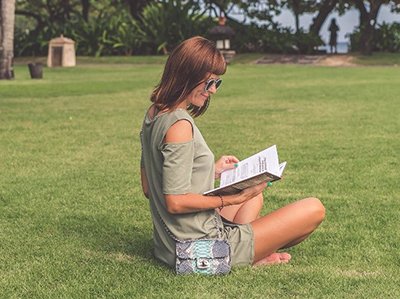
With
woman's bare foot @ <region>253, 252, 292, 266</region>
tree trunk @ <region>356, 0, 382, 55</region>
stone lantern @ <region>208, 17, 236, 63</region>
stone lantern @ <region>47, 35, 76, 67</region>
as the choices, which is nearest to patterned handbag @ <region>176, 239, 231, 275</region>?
woman's bare foot @ <region>253, 252, 292, 266</region>

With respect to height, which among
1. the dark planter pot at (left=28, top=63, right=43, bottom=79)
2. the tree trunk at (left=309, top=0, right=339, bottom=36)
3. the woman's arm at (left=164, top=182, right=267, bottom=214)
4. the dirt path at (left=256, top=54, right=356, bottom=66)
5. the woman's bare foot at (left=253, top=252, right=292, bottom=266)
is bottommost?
the woman's bare foot at (left=253, top=252, right=292, bottom=266)

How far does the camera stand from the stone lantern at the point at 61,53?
32875mm

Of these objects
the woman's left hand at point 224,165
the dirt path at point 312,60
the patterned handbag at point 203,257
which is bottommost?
the patterned handbag at point 203,257

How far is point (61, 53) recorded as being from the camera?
108 ft

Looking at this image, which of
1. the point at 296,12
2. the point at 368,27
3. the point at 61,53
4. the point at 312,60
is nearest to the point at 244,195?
the point at 61,53

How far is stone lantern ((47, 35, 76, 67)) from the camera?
32875 mm

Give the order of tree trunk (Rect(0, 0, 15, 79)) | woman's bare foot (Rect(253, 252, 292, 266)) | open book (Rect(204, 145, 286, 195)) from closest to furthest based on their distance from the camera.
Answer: open book (Rect(204, 145, 286, 195)) → woman's bare foot (Rect(253, 252, 292, 266)) → tree trunk (Rect(0, 0, 15, 79))

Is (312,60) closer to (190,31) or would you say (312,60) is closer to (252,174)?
(190,31)

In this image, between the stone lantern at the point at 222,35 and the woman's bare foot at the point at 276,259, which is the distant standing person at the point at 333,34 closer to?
the stone lantern at the point at 222,35

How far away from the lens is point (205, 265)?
3980 mm

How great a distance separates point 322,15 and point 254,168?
37619mm

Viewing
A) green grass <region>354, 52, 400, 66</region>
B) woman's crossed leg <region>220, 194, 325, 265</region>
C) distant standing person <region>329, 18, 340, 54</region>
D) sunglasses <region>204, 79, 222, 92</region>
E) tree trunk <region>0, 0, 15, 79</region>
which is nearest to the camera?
sunglasses <region>204, 79, 222, 92</region>

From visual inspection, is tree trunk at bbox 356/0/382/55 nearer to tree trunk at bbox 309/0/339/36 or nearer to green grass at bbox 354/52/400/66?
green grass at bbox 354/52/400/66

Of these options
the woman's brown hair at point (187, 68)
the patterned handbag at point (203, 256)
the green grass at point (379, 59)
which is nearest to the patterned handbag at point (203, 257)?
the patterned handbag at point (203, 256)
